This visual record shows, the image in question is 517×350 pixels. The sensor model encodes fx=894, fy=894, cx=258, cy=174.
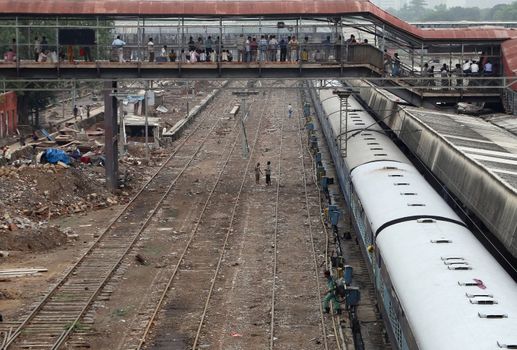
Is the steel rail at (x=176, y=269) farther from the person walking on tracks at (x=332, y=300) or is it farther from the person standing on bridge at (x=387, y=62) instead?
the person standing on bridge at (x=387, y=62)

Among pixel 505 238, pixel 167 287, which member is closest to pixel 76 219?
pixel 167 287

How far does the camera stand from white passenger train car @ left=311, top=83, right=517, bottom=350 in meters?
11.0

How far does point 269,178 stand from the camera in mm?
36062

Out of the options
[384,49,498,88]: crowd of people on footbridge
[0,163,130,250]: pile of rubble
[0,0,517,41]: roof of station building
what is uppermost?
[0,0,517,41]: roof of station building

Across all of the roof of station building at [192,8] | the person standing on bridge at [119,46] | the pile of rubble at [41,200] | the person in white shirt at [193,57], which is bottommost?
the pile of rubble at [41,200]

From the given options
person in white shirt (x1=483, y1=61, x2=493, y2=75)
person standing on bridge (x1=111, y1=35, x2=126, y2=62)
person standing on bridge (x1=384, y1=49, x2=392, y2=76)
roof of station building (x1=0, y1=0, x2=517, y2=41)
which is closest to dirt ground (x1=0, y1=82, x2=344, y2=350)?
person standing on bridge (x1=111, y1=35, x2=126, y2=62)

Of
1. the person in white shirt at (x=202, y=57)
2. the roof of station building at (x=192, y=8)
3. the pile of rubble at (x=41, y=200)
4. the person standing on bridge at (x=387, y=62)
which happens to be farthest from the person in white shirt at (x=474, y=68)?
the pile of rubble at (x=41, y=200)

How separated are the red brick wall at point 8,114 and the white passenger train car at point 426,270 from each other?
3103cm

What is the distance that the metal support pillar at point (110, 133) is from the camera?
3238cm

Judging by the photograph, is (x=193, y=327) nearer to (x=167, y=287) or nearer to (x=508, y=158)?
(x=167, y=287)

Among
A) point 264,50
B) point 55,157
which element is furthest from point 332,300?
point 55,157

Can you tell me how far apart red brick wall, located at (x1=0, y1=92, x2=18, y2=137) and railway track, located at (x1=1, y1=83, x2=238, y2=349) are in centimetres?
1641

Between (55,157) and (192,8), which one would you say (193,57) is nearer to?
(192,8)

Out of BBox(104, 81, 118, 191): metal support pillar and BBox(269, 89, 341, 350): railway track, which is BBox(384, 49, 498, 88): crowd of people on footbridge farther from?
BBox(104, 81, 118, 191): metal support pillar
